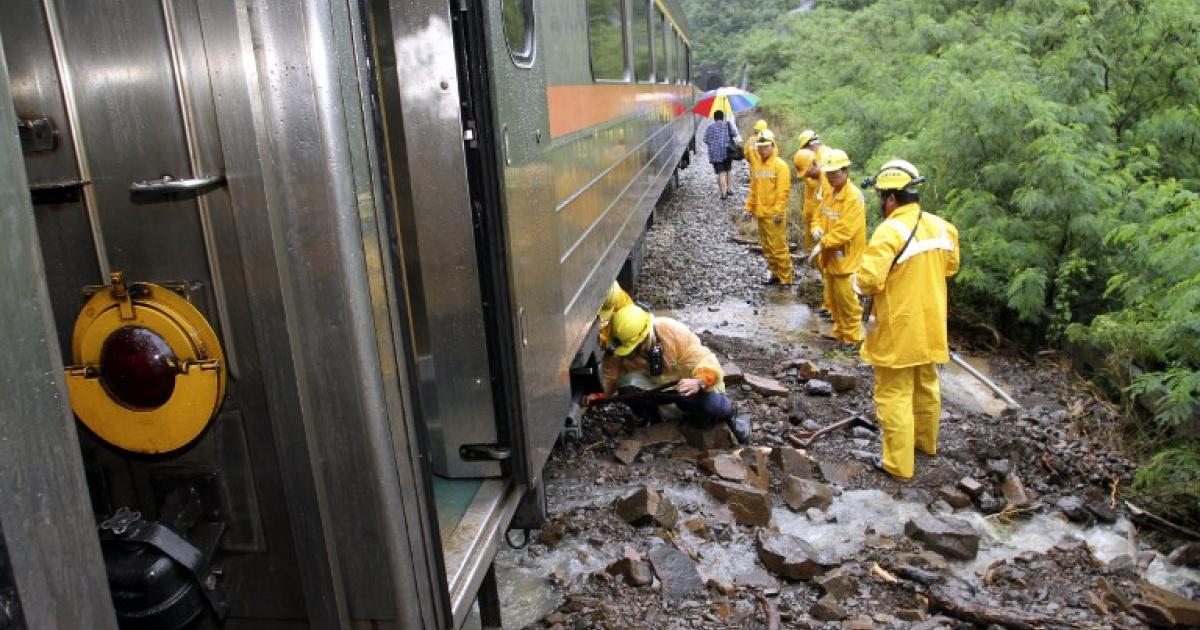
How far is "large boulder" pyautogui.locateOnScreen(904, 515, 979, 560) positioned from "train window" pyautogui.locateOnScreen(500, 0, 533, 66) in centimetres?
282

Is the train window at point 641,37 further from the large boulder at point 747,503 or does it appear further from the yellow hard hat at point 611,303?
the large boulder at point 747,503

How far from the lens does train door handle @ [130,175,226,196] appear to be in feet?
4.53

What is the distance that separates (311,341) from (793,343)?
6.35m

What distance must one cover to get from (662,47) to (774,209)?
268 cm

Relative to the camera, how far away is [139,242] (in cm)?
147

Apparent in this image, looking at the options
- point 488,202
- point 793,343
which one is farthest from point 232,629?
point 793,343

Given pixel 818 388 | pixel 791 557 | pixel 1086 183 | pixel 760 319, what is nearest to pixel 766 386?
pixel 818 388

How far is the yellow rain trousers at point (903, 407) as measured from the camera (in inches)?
187

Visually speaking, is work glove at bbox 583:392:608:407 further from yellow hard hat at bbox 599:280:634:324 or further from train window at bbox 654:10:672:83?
train window at bbox 654:10:672:83

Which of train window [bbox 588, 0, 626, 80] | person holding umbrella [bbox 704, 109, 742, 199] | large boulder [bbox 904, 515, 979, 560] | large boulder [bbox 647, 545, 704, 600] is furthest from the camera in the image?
person holding umbrella [bbox 704, 109, 742, 199]

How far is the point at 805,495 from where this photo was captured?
442 cm

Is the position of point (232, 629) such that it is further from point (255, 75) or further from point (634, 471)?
point (634, 471)

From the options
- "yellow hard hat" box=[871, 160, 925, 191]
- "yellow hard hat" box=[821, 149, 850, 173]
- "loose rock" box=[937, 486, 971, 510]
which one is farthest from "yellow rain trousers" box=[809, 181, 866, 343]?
"loose rock" box=[937, 486, 971, 510]

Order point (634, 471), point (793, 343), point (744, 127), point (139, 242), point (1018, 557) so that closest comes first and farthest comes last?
point (139, 242), point (1018, 557), point (634, 471), point (793, 343), point (744, 127)
